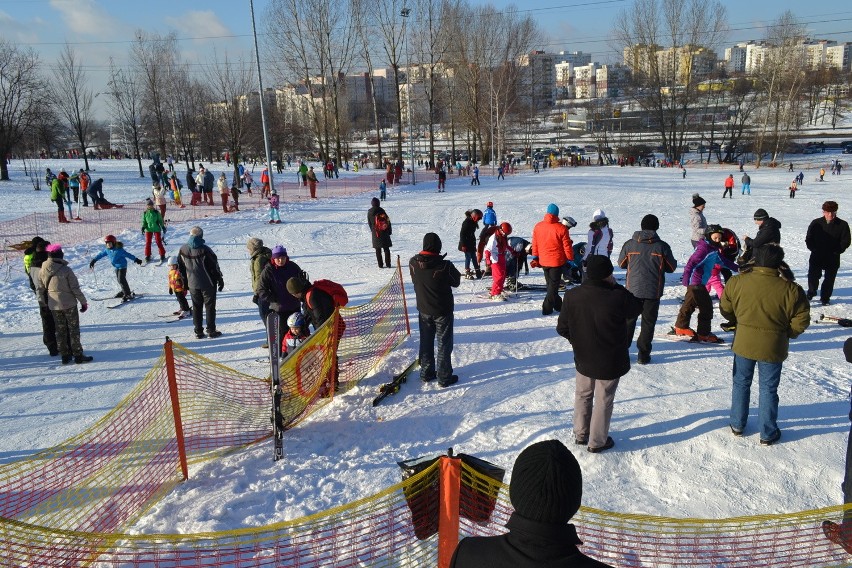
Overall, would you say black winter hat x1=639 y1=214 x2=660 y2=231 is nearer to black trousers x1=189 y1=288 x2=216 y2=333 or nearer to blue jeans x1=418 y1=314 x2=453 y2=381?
blue jeans x1=418 y1=314 x2=453 y2=381

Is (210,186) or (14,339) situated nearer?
(14,339)

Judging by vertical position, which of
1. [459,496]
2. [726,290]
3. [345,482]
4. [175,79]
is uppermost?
[175,79]

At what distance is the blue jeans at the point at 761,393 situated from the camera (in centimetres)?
491

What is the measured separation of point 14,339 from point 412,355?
6.60 metres

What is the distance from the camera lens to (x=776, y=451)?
5.03 m

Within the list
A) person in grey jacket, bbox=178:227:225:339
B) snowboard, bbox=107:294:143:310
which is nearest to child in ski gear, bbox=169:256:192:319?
person in grey jacket, bbox=178:227:225:339

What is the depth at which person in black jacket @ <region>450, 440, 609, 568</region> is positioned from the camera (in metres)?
1.77

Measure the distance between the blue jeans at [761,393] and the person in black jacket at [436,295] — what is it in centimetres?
283

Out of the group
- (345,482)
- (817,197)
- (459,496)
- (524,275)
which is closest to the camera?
(459,496)

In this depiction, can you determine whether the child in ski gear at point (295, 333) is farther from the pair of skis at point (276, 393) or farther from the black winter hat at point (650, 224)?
the black winter hat at point (650, 224)

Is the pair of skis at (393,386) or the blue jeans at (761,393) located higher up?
the blue jeans at (761,393)

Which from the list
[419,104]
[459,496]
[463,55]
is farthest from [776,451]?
[419,104]

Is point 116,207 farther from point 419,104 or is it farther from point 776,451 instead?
point 419,104

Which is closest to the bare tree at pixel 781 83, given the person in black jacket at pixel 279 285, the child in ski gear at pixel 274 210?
the child in ski gear at pixel 274 210
